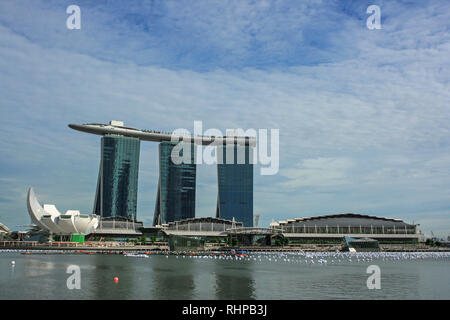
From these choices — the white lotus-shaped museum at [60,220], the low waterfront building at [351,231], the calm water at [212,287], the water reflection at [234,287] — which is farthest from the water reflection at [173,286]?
the low waterfront building at [351,231]

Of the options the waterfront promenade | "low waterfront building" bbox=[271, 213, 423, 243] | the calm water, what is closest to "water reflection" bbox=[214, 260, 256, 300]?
the calm water

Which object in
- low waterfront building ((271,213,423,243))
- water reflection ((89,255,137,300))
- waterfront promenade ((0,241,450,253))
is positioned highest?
low waterfront building ((271,213,423,243))

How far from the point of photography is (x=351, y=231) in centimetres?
19650

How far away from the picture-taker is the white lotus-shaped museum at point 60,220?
543 ft

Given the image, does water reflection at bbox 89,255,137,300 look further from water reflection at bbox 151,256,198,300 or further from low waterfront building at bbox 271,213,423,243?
low waterfront building at bbox 271,213,423,243

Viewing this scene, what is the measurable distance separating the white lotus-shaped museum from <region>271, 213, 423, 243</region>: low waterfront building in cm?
8747

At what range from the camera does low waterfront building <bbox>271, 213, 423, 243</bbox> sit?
195 metres

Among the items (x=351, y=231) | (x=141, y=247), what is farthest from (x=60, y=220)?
(x=351, y=231)

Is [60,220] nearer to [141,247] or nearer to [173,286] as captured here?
[141,247]

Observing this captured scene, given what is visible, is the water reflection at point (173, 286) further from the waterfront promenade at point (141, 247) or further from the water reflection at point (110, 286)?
the waterfront promenade at point (141, 247)
